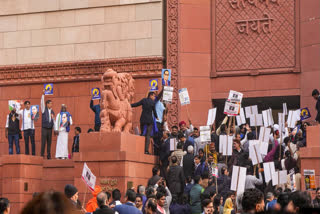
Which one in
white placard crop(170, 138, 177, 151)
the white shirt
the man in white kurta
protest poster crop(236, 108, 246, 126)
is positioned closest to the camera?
white placard crop(170, 138, 177, 151)

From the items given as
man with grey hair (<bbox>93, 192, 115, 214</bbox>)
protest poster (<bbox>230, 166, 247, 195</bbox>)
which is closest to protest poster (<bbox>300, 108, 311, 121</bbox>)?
protest poster (<bbox>230, 166, 247, 195</bbox>)

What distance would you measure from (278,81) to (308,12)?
246 centimetres

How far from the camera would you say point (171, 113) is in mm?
23328

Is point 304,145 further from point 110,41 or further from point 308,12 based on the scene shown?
point 110,41

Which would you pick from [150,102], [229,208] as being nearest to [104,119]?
[150,102]

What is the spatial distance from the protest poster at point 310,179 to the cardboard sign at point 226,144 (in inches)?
119

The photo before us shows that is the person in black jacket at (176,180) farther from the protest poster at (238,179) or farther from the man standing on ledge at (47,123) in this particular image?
the man standing on ledge at (47,123)

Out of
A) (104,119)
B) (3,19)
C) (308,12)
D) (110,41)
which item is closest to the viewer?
(104,119)

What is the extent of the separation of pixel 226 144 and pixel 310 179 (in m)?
3.37

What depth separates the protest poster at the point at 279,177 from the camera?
14.2 meters

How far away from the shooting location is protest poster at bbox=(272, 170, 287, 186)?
1419 centimetres

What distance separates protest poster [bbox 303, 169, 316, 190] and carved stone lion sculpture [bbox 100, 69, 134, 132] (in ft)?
17.8

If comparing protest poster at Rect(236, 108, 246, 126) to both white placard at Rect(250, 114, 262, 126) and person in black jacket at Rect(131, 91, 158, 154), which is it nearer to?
white placard at Rect(250, 114, 262, 126)

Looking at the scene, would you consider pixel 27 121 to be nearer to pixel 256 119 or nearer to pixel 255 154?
pixel 256 119
